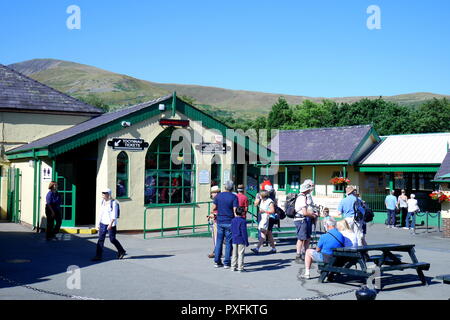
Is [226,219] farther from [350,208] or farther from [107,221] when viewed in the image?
[350,208]

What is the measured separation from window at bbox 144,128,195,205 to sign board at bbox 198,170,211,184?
24cm

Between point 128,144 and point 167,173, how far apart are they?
170 cm

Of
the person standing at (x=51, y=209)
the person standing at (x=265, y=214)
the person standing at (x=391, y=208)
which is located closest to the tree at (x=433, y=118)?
the person standing at (x=391, y=208)

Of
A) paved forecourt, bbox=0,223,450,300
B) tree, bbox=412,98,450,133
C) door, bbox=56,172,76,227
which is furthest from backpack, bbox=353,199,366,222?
tree, bbox=412,98,450,133

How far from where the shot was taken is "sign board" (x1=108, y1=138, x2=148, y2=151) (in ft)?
54.3

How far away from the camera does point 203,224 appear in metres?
18.0

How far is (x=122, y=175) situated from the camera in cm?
1673

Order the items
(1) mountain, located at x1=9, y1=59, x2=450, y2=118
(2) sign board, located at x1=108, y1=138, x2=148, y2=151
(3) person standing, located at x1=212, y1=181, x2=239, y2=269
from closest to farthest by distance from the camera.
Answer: (3) person standing, located at x1=212, y1=181, x2=239, y2=269
(2) sign board, located at x1=108, y1=138, x2=148, y2=151
(1) mountain, located at x1=9, y1=59, x2=450, y2=118

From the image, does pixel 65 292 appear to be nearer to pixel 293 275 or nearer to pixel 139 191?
pixel 293 275

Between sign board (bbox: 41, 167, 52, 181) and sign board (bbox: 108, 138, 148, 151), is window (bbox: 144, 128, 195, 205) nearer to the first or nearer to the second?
sign board (bbox: 108, 138, 148, 151)

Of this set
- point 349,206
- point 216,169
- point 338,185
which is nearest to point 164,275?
point 349,206

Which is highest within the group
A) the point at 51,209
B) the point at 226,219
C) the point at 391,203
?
the point at 226,219

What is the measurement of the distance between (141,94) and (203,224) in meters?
162
